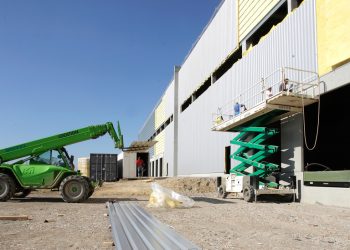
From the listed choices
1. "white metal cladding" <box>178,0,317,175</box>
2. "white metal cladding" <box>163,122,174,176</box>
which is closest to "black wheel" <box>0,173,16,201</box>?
"white metal cladding" <box>178,0,317,175</box>

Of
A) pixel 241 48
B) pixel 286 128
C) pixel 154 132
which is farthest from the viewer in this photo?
pixel 154 132

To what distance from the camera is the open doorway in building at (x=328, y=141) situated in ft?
43.0

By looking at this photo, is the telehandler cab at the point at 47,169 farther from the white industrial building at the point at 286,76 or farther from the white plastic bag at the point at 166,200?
the white industrial building at the point at 286,76

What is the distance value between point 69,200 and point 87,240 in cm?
830

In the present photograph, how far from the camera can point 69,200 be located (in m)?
14.5

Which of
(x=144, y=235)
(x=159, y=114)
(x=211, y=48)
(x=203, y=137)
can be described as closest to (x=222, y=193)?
(x=203, y=137)

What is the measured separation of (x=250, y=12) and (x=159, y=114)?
3485cm

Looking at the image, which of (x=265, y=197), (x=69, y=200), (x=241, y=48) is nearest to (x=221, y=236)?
(x=69, y=200)

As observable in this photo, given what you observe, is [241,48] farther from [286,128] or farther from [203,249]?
[203,249]

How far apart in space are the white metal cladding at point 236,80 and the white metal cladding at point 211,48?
5.57ft

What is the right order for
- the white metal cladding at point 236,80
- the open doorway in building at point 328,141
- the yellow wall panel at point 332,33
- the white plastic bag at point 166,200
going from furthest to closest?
the white metal cladding at point 236,80 → the open doorway in building at point 328,141 → the white plastic bag at point 166,200 → the yellow wall panel at point 332,33

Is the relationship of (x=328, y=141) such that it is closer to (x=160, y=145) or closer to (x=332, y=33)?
(x=332, y=33)

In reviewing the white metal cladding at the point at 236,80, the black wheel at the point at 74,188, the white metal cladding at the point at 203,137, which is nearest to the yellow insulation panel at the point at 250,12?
the white metal cladding at the point at 236,80

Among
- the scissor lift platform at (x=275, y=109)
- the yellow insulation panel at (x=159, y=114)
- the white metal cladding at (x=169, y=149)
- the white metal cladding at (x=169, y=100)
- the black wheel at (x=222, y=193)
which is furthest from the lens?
the yellow insulation panel at (x=159, y=114)
